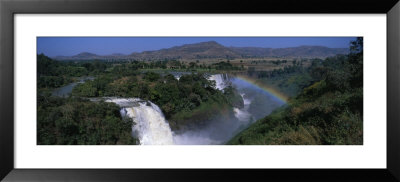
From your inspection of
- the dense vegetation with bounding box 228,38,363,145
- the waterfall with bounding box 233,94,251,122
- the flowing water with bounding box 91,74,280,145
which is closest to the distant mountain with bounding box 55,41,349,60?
the dense vegetation with bounding box 228,38,363,145

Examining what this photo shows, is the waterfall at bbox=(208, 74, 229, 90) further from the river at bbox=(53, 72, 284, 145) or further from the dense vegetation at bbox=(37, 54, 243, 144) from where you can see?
the dense vegetation at bbox=(37, 54, 243, 144)

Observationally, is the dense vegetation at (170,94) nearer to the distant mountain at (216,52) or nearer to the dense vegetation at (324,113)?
the distant mountain at (216,52)

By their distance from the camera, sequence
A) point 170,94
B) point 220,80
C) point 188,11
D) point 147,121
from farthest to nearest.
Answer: point 220,80, point 170,94, point 147,121, point 188,11

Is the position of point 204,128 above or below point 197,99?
below

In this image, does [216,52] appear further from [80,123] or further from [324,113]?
[80,123]

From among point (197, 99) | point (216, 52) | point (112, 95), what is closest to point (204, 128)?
point (197, 99)

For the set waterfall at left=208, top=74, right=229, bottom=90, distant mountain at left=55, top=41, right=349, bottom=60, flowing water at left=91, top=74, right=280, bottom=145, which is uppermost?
distant mountain at left=55, top=41, right=349, bottom=60
